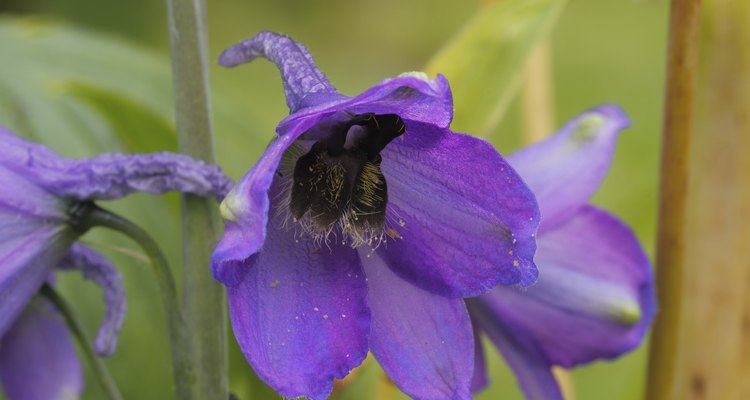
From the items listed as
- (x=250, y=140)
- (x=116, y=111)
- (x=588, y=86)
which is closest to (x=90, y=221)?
(x=116, y=111)

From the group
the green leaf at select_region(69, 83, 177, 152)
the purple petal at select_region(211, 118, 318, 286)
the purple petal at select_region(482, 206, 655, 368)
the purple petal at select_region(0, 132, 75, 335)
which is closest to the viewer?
the purple petal at select_region(211, 118, 318, 286)

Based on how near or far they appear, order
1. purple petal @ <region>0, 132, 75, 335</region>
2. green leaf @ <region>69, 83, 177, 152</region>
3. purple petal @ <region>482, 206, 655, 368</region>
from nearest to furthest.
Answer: purple petal @ <region>0, 132, 75, 335</region> → purple petal @ <region>482, 206, 655, 368</region> → green leaf @ <region>69, 83, 177, 152</region>

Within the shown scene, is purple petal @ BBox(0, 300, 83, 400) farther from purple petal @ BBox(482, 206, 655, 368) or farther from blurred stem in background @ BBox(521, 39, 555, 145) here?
blurred stem in background @ BBox(521, 39, 555, 145)

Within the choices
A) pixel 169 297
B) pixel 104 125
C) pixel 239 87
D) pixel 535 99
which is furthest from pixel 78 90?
pixel 239 87

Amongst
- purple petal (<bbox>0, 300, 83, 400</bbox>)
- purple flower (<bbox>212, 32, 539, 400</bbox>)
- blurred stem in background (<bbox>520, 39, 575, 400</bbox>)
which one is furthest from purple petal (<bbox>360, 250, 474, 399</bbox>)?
blurred stem in background (<bbox>520, 39, 575, 400</bbox>)

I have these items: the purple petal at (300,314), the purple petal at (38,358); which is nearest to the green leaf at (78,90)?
the purple petal at (38,358)

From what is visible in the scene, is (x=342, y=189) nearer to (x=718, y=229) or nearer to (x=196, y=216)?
(x=196, y=216)
